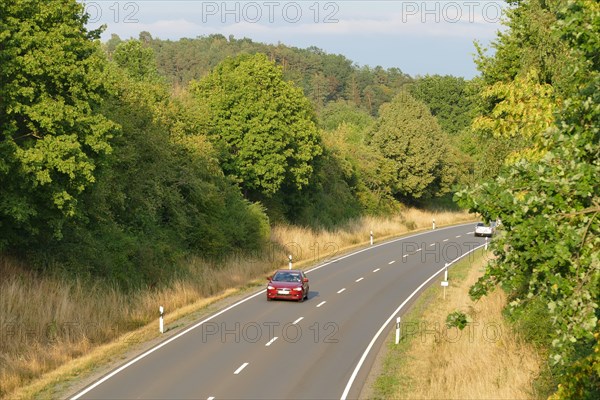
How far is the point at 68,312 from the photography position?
23.8m

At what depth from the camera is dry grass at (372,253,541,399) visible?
59.7 feet

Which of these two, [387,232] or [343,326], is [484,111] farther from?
[387,232]

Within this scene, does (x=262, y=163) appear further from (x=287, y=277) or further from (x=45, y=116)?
(x=45, y=116)

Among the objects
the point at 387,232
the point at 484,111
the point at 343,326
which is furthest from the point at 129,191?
the point at 387,232

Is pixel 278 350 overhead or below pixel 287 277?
below

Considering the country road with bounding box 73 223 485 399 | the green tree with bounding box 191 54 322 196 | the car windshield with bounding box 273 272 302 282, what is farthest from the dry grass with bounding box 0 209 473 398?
the green tree with bounding box 191 54 322 196

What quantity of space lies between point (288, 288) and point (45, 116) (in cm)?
1282

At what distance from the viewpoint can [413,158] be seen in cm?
7431

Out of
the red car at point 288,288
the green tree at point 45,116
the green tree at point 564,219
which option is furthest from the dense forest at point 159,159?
the green tree at point 564,219

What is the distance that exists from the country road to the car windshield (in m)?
1.04

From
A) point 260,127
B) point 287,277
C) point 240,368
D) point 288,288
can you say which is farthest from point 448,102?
point 240,368

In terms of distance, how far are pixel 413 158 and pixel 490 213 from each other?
214 feet

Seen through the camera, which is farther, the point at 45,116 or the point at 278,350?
the point at 45,116

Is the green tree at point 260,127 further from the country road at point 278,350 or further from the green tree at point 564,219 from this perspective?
the green tree at point 564,219
